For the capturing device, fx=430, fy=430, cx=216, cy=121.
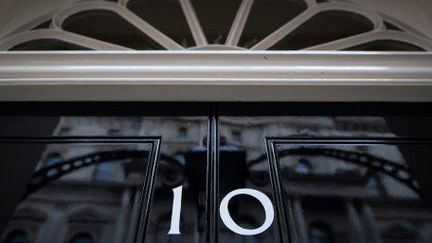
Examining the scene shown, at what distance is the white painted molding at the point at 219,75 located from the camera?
2199 mm

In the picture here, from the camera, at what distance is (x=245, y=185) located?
1.96 meters

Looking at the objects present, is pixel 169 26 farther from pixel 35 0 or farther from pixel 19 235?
pixel 19 235

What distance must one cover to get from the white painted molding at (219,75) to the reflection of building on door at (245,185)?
0.48 feet

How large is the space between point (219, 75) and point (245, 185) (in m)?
0.61

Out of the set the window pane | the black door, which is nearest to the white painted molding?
the black door

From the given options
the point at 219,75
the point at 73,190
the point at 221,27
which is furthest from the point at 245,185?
the point at 221,27

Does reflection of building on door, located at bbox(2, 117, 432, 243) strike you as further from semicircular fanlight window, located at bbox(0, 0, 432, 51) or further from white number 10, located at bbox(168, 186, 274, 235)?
semicircular fanlight window, located at bbox(0, 0, 432, 51)

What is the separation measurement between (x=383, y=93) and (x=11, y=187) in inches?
74.6

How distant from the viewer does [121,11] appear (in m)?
2.97

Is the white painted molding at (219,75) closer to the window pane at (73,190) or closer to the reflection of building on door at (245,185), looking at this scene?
the reflection of building on door at (245,185)

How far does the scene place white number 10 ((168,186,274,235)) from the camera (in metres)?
1.79

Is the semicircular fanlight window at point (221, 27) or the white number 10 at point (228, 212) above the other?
the semicircular fanlight window at point (221, 27)

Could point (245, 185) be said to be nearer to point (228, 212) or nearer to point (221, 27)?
point (228, 212)

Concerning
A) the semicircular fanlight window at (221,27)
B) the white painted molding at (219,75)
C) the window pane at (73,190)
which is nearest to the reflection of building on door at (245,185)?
the window pane at (73,190)
